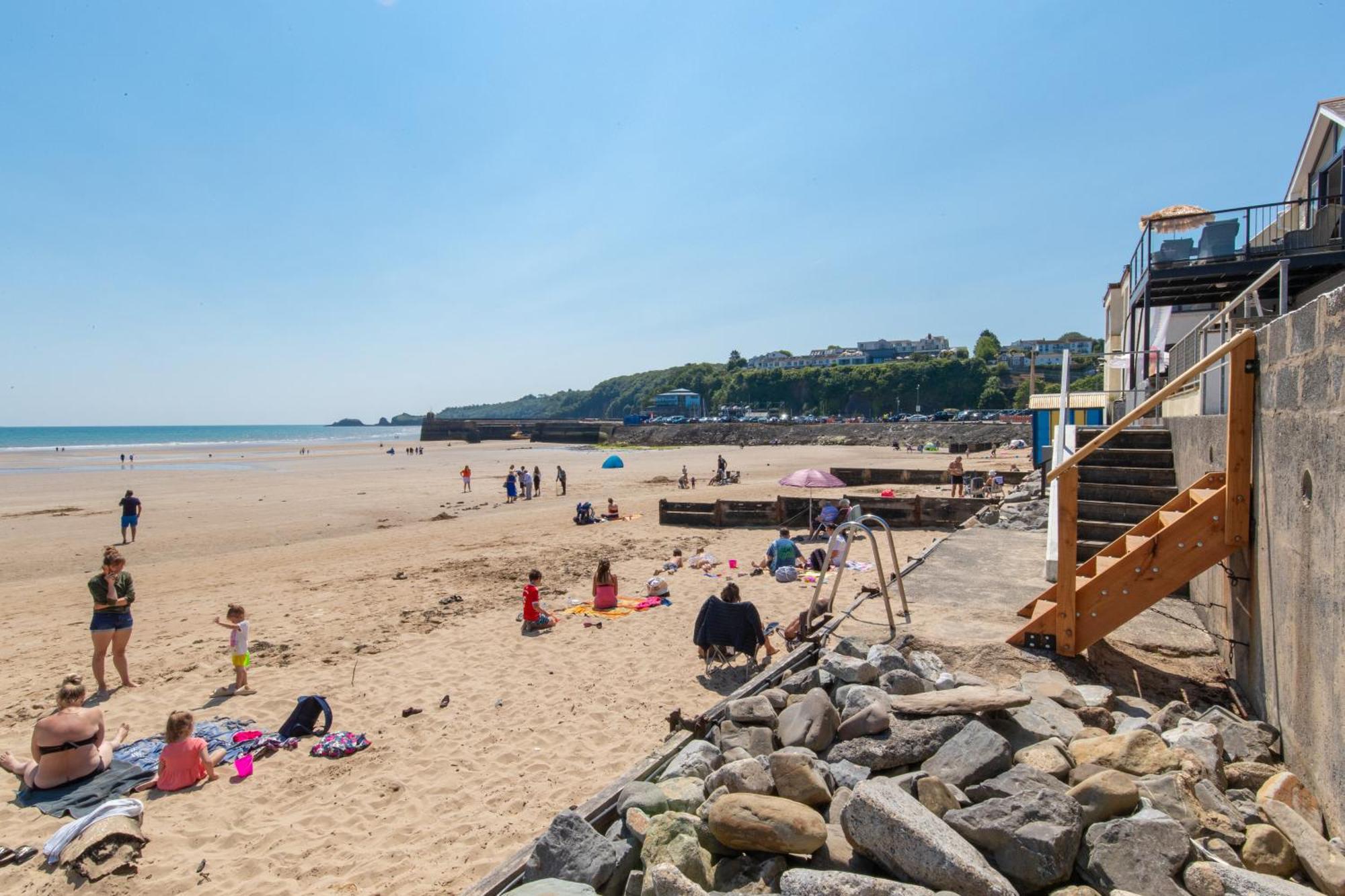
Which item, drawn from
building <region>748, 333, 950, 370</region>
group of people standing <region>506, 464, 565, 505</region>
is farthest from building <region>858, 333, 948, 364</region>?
group of people standing <region>506, 464, 565, 505</region>

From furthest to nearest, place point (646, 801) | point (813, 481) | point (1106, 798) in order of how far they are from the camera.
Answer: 1. point (813, 481)
2. point (646, 801)
3. point (1106, 798)

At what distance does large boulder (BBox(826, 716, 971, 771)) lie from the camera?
4277 mm

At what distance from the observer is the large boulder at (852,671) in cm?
541

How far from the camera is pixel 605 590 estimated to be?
10727 millimetres

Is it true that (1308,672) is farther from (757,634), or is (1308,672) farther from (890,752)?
(757,634)

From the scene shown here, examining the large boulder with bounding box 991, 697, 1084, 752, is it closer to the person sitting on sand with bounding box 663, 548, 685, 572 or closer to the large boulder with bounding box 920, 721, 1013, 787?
the large boulder with bounding box 920, 721, 1013, 787

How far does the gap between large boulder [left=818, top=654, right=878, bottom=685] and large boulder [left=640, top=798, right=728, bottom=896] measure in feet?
6.46

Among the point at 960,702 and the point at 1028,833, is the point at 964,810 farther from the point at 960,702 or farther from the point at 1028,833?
the point at 960,702

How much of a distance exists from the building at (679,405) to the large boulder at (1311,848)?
150 meters

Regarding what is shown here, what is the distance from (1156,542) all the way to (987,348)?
473 feet

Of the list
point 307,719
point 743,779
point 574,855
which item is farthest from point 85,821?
point 743,779

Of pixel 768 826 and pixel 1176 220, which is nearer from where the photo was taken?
pixel 768 826

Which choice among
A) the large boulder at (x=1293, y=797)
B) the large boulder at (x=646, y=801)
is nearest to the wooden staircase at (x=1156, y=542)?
the large boulder at (x=1293, y=797)

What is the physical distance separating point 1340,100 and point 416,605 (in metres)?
21.3
